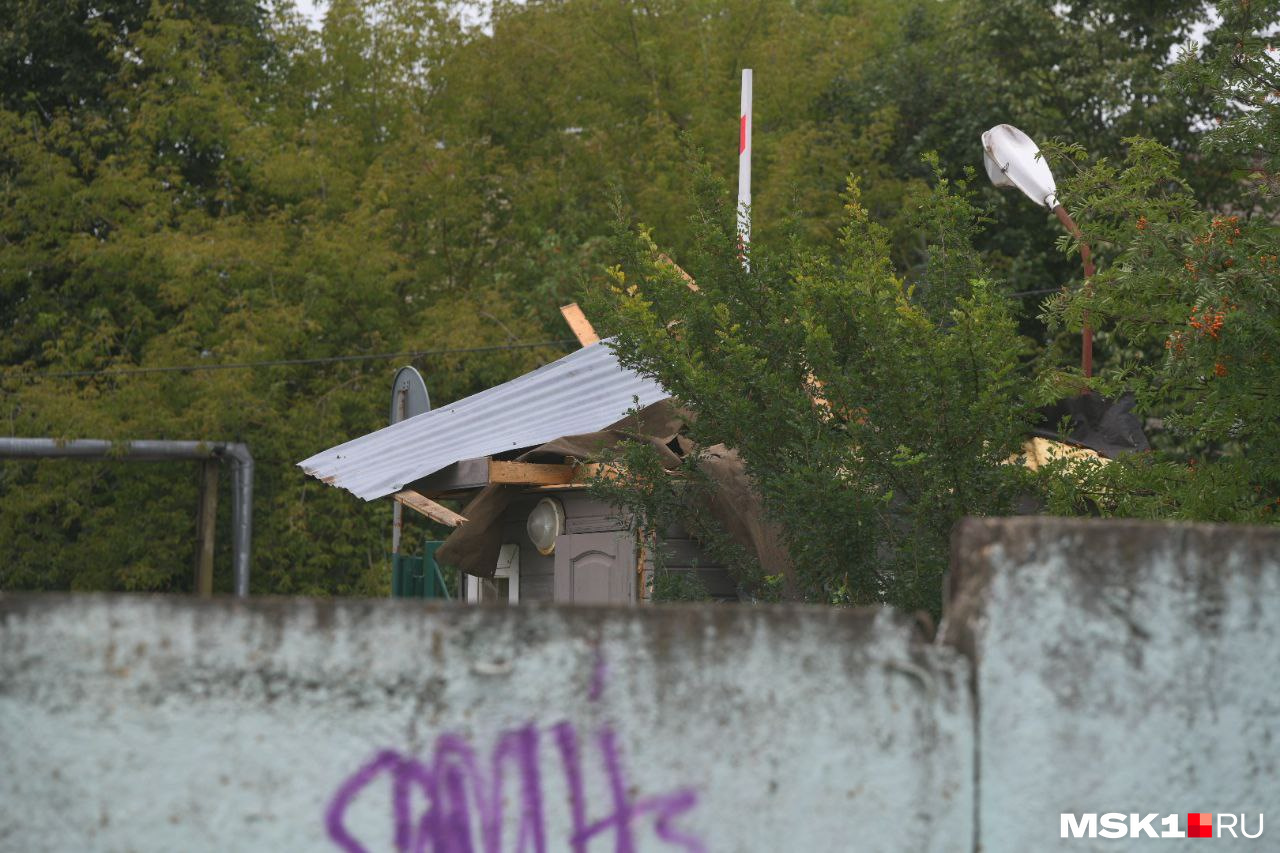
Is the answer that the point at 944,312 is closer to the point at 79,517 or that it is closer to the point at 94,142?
the point at 79,517

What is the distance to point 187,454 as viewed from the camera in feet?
51.3

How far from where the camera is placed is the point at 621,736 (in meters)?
2.90

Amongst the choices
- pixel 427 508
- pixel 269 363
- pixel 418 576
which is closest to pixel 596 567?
pixel 427 508

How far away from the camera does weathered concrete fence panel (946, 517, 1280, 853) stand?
2941mm

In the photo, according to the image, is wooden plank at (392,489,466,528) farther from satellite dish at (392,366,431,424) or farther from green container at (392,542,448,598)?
green container at (392,542,448,598)

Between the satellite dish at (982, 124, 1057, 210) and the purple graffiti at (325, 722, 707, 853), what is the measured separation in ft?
17.8

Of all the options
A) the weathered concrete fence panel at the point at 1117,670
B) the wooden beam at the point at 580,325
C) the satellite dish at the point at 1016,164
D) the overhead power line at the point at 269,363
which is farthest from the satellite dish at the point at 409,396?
the weathered concrete fence panel at the point at 1117,670

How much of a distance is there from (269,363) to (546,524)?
8211 millimetres

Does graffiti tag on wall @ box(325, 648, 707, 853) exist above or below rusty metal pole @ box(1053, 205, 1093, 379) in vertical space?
below

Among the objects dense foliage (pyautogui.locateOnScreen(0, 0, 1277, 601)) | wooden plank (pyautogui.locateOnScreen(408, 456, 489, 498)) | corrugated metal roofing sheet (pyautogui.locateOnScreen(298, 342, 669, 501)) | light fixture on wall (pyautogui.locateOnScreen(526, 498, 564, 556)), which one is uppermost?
dense foliage (pyautogui.locateOnScreen(0, 0, 1277, 601))

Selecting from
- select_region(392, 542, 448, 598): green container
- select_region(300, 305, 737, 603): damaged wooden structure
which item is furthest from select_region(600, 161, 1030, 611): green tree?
select_region(392, 542, 448, 598): green container

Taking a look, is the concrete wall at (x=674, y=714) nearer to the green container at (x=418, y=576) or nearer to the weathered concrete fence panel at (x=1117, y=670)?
the weathered concrete fence panel at (x=1117, y=670)

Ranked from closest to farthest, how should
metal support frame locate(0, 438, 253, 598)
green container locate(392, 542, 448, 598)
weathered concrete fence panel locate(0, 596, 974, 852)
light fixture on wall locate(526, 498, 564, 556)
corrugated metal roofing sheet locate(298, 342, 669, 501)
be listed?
1. weathered concrete fence panel locate(0, 596, 974, 852)
2. corrugated metal roofing sheet locate(298, 342, 669, 501)
3. light fixture on wall locate(526, 498, 564, 556)
4. green container locate(392, 542, 448, 598)
5. metal support frame locate(0, 438, 253, 598)

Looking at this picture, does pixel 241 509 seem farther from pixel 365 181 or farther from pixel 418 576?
pixel 365 181
